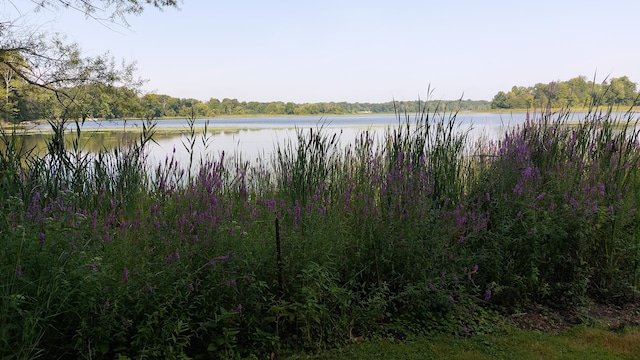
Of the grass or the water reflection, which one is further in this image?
the water reflection

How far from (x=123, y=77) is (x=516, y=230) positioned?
901 cm

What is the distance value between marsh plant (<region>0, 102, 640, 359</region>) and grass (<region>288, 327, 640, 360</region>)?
13cm

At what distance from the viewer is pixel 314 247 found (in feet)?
9.18

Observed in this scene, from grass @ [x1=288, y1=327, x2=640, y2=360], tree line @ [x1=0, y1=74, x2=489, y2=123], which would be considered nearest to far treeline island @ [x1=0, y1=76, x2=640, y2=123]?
tree line @ [x1=0, y1=74, x2=489, y2=123]

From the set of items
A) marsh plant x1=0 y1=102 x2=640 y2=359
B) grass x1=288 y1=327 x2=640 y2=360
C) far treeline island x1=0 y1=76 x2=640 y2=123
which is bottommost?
grass x1=288 y1=327 x2=640 y2=360

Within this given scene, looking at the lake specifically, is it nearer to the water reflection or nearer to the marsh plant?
the water reflection

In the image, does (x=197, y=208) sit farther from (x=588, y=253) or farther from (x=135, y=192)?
(x=588, y=253)

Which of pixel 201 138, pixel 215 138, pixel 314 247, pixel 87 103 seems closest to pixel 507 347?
pixel 314 247

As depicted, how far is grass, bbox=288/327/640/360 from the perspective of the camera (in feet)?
8.54

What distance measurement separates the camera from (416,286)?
9.46 ft

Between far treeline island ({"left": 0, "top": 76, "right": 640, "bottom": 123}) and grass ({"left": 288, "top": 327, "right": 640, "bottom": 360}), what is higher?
far treeline island ({"left": 0, "top": 76, "right": 640, "bottom": 123})

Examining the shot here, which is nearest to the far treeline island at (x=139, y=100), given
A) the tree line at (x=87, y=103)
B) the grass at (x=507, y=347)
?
the tree line at (x=87, y=103)

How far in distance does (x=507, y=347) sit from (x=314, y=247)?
136 cm

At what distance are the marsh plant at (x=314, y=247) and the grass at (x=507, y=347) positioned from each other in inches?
5.2
